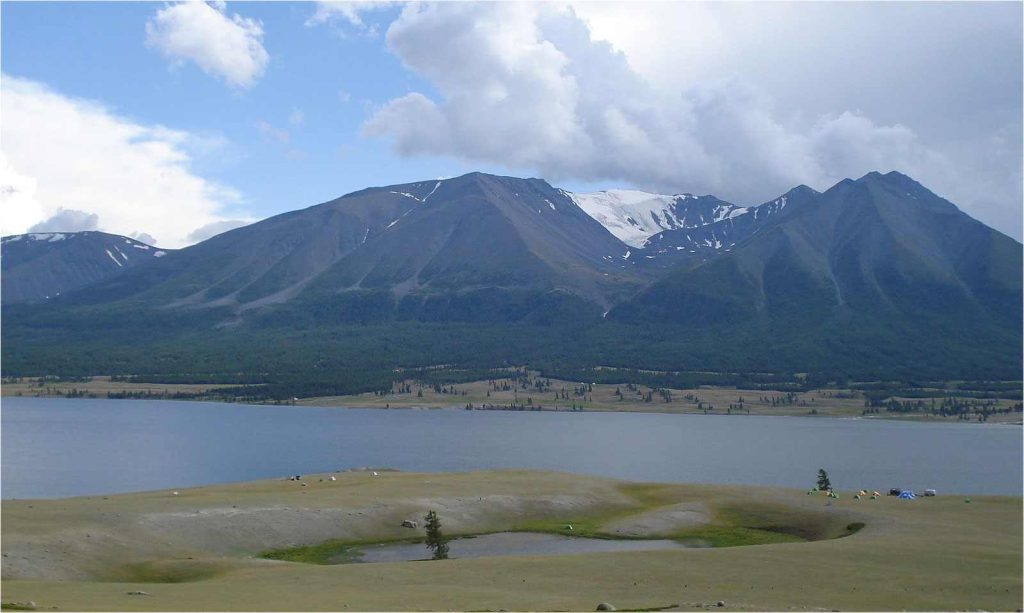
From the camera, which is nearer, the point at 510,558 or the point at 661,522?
the point at 510,558

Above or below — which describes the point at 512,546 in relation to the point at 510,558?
below

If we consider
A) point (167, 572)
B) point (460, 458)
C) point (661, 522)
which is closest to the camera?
point (167, 572)

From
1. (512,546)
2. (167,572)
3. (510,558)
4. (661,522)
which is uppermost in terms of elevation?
(510,558)

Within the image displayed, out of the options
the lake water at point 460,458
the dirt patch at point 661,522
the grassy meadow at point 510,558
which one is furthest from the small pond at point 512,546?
the lake water at point 460,458

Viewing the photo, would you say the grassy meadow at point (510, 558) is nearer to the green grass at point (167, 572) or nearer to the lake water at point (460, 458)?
the green grass at point (167, 572)

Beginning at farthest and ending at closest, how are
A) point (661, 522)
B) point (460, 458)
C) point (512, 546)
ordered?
1. point (460, 458)
2. point (661, 522)
3. point (512, 546)

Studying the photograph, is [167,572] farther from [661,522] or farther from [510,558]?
[661,522]

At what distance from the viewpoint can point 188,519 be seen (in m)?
70.8

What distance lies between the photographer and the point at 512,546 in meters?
73.6

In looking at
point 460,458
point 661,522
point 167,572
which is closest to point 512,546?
point 661,522

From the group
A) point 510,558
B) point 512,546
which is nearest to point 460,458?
point 512,546

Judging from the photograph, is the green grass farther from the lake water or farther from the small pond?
the lake water

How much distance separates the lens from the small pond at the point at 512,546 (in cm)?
6900

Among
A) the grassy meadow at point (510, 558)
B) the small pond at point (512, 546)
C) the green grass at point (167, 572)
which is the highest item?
the grassy meadow at point (510, 558)
